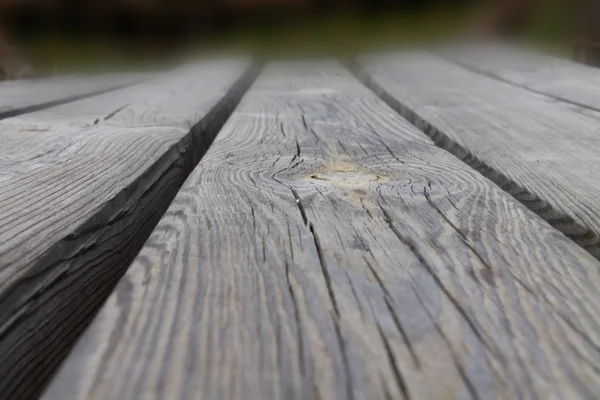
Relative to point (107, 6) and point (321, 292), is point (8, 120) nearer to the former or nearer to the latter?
point (321, 292)

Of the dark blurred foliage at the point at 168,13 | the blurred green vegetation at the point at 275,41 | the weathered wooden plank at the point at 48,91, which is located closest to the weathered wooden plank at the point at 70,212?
the weathered wooden plank at the point at 48,91

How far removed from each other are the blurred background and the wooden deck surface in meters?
2.53

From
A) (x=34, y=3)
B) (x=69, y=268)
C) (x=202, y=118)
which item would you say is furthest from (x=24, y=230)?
(x=34, y=3)

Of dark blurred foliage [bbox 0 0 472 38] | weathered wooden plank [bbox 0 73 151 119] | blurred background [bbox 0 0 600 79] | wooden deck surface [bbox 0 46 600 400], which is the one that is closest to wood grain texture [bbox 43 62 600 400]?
wooden deck surface [bbox 0 46 600 400]

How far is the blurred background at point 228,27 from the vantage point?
3.65 metres

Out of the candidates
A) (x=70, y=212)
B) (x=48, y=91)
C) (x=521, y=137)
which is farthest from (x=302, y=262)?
(x=48, y=91)

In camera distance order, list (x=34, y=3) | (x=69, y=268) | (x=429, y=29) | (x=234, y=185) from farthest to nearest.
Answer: (x=429, y=29), (x=34, y=3), (x=234, y=185), (x=69, y=268)

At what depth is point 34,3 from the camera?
3658 millimetres

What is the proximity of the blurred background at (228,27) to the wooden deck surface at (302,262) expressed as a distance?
2533mm

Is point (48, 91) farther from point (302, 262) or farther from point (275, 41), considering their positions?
point (275, 41)

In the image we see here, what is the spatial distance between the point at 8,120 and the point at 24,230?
81 cm

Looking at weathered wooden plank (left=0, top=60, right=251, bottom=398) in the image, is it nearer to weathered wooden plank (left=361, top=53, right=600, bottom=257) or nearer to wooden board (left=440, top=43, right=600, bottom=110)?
weathered wooden plank (left=361, top=53, right=600, bottom=257)

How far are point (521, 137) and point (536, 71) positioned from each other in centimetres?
126

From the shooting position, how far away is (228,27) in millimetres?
4168
